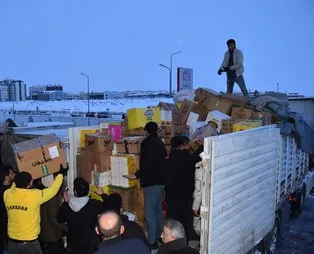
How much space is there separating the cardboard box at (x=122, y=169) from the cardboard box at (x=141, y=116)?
2.33 ft

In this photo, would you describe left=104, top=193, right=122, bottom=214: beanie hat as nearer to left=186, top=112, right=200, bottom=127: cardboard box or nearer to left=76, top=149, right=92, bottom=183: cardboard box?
left=76, top=149, right=92, bottom=183: cardboard box

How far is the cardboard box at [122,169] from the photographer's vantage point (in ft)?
19.5

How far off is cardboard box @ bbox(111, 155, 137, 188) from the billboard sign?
7717 mm

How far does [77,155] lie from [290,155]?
4.08m

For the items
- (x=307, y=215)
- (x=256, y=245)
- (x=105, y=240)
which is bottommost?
(x=307, y=215)

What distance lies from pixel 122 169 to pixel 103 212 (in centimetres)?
274

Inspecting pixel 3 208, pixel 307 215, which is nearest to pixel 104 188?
pixel 3 208

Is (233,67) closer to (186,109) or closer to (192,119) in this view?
(186,109)

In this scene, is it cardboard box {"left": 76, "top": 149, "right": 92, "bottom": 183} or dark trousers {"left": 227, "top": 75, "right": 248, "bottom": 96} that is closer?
cardboard box {"left": 76, "top": 149, "right": 92, "bottom": 183}

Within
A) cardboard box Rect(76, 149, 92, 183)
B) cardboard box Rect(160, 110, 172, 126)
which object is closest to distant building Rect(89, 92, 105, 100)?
cardboard box Rect(160, 110, 172, 126)

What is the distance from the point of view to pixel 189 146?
6.14 meters

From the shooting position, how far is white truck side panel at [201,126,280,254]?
13.7 feet

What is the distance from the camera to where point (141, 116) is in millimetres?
6477

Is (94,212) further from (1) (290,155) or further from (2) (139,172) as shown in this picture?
(1) (290,155)
